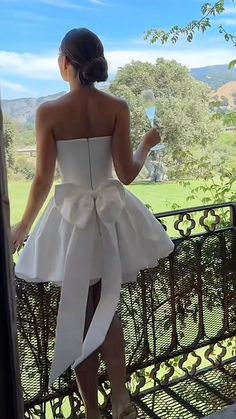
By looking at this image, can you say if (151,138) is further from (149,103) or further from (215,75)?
(215,75)

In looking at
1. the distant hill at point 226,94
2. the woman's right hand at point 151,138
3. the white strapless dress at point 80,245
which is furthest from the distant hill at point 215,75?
the white strapless dress at point 80,245

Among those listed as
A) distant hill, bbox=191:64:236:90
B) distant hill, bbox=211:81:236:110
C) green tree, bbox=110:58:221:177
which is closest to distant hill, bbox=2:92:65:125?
green tree, bbox=110:58:221:177

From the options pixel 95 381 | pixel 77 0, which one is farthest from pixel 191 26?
pixel 95 381

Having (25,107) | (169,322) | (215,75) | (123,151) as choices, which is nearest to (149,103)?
(123,151)

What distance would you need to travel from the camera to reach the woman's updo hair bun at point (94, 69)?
4.99 feet

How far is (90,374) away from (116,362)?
96 mm

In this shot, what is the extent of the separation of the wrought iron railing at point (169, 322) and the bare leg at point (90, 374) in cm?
16

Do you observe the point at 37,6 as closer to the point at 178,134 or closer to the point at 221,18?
the point at 178,134

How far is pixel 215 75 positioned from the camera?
7.13ft

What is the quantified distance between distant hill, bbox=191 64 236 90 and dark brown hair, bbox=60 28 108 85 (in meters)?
0.65

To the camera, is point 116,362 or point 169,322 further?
point 169,322

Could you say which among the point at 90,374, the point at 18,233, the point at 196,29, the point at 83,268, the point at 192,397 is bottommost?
the point at 192,397

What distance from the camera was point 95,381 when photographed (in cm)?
172

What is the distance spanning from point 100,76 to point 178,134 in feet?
2.16
